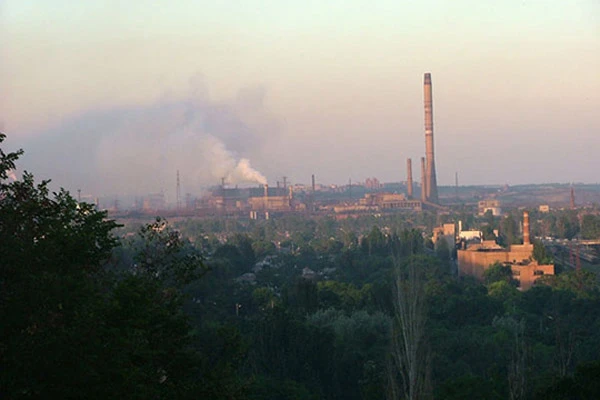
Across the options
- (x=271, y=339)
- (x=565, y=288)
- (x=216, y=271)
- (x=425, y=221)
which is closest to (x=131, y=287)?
(x=271, y=339)

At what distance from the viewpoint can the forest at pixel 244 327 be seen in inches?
290

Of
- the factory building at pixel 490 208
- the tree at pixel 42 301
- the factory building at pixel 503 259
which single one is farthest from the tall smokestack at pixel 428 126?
the tree at pixel 42 301

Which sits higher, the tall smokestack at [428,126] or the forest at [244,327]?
the tall smokestack at [428,126]

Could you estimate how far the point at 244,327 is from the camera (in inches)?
874

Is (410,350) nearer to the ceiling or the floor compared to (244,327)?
nearer to the ceiling

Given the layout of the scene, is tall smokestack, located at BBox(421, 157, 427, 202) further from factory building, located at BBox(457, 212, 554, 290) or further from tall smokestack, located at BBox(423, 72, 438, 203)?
factory building, located at BBox(457, 212, 554, 290)

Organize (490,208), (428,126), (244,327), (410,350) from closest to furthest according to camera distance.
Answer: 1. (410,350)
2. (244,327)
3. (428,126)
4. (490,208)

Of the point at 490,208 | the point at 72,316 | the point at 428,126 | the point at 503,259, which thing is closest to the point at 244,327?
the point at 72,316

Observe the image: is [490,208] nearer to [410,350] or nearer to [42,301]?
[410,350]

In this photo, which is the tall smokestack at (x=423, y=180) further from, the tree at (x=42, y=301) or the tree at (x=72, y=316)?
the tree at (x=42, y=301)

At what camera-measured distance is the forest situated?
7.36m

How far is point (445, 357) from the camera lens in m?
19.3

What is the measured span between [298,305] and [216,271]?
7.91 metres

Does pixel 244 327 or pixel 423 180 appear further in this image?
pixel 423 180
